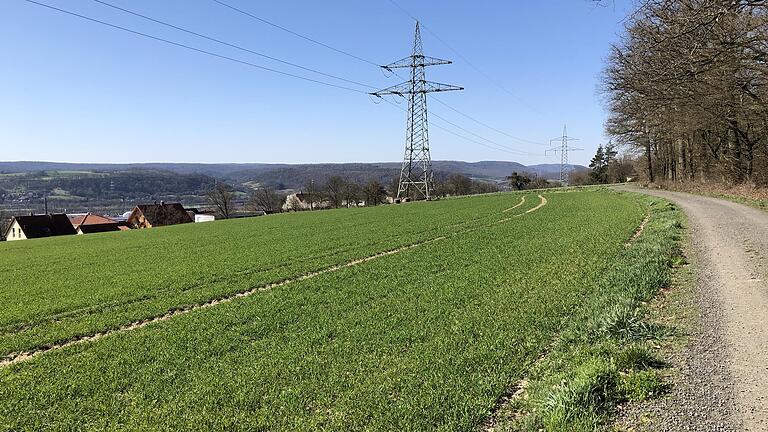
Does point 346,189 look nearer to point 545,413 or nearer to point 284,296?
point 284,296

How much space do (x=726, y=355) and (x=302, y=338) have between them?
6.73 metres

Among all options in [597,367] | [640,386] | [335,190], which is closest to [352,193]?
[335,190]

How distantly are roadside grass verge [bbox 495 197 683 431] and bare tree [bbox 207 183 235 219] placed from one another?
381 ft

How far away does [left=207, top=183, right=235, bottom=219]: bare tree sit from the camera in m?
117

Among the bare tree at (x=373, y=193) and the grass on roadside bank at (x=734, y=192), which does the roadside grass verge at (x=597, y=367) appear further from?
the bare tree at (x=373, y=193)

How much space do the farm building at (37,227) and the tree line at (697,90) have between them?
8473 centimetres

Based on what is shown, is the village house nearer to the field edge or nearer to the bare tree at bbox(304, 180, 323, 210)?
the bare tree at bbox(304, 180, 323, 210)

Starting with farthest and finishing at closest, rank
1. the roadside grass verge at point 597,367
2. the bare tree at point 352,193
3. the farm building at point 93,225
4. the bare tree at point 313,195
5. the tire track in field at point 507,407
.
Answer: the bare tree at point 313,195 < the bare tree at point 352,193 < the farm building at point 93,225 < the tire track in field at point 507,407 < the roadside grass verge at point 597,367

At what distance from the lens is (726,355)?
5965 millimetres

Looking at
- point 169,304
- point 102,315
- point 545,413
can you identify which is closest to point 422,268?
point 169,304

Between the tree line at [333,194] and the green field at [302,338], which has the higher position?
the tree line at [333,194]

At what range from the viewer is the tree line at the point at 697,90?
13539 millimetres

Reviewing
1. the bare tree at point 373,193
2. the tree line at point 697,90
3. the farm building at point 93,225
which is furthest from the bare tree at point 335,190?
the tree line at point 697,90

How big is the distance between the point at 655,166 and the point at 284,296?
71.6m
